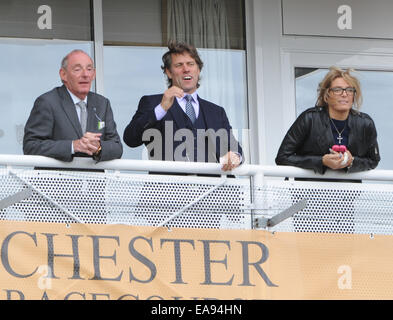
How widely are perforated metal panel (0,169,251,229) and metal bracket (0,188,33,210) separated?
3 cm

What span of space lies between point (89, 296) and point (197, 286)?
73 cm

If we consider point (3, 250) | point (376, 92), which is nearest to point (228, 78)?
point (376, 92)

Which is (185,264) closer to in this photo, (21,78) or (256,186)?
(256,186)

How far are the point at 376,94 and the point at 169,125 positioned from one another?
3.42 metres

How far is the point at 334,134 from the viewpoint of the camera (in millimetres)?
8547

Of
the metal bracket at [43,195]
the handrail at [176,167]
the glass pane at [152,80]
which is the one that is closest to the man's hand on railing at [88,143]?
the handrail at [176,167]

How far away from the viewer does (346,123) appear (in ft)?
28.2

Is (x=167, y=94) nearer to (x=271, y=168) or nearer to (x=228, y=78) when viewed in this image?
(x=271, y=168)

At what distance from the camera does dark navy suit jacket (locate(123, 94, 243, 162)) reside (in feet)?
27.3

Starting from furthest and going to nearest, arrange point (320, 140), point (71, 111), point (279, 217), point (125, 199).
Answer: point (320, 140) < point (71, 111) < point (279, 217) < point (125, 199)

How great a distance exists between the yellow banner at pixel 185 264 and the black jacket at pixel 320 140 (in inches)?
23.7

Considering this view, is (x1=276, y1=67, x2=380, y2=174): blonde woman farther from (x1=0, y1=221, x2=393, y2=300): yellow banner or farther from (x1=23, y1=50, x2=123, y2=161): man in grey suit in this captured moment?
(x1=23, y1=50, x2=123, y2=161): man in grey suit

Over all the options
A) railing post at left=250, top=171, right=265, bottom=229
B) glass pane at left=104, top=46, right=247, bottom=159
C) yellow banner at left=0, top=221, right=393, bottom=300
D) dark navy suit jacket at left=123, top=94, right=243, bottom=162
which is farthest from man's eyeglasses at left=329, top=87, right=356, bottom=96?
glass pane at left=104, top=46, right=247, bottom=159

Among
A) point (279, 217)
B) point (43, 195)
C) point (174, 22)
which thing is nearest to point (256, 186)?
point (279, 217)
